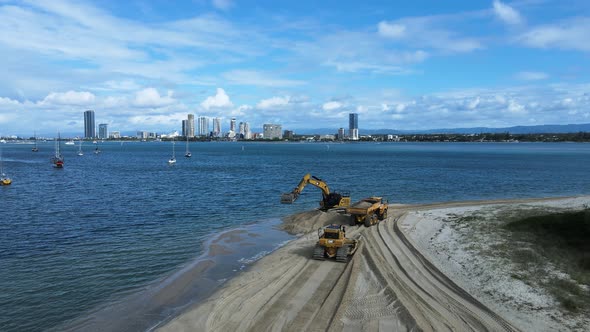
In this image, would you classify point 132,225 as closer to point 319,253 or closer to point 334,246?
point 319,253

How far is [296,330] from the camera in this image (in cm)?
1606

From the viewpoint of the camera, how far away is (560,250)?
23844mm

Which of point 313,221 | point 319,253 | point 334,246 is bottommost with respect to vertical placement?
point 313,221

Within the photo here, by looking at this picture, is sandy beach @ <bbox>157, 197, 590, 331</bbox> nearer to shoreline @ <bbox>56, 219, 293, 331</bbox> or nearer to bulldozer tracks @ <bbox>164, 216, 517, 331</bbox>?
bulldozer tracks @ <bbox>164, 216, 517, 331</bbox>

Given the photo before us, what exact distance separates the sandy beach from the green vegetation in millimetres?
1120

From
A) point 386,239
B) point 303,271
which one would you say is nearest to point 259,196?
point 386,239

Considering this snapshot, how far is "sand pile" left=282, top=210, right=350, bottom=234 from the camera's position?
3497cm

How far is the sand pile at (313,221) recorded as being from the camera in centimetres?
3497

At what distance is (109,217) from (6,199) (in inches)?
770

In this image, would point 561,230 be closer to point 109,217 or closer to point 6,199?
point 109,217

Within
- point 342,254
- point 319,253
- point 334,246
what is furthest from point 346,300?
point 319,253

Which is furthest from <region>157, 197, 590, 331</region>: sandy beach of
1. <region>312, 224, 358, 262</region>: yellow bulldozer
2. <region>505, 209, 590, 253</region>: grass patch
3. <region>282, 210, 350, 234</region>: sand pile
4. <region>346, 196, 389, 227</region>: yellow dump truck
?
<region>282, 210, 350, 234</region>: sand pile

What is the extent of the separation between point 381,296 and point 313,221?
664 inches

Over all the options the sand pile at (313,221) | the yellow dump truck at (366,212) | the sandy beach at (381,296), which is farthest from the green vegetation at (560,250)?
the sand pile at (313,221)
